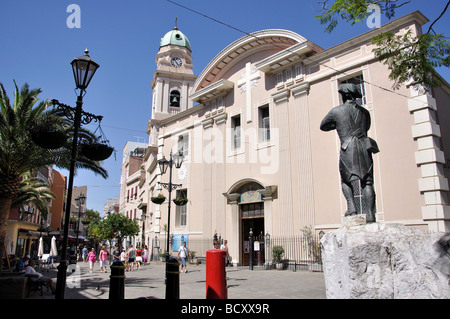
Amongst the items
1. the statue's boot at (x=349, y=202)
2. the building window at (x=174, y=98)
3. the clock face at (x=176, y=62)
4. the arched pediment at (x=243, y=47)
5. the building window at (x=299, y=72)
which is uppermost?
the clock face at (x=176, y=62)

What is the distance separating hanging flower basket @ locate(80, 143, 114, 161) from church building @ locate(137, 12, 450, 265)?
20.7 feet

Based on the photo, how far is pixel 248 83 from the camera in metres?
20.7

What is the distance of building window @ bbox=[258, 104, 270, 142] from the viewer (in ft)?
63.9

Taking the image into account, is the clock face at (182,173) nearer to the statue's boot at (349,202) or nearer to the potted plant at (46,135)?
the potted plant at (46,135)

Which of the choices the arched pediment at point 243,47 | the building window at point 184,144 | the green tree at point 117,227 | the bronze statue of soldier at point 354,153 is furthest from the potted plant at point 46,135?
the green tree at point 117,227

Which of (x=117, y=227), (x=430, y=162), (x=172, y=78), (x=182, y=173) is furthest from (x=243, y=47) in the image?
→ (x=117, y=227)

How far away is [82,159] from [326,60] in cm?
1181

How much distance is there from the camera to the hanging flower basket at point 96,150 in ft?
25.9

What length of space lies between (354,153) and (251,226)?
13710 millimetres

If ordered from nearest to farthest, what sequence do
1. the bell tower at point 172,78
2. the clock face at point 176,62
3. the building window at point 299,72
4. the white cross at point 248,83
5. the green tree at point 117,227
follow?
1. the building window at point 299,72
2. the white cross at point 248,83
3. the green tree at point 117,227
4. the bell tower at point 172,78
5. the clock face at point 176,62

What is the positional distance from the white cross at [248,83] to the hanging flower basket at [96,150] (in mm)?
12866

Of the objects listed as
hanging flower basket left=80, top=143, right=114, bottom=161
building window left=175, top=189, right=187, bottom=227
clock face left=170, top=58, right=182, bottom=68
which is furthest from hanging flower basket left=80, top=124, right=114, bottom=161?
clock face left=170, top=58, right=182, bottom=68
